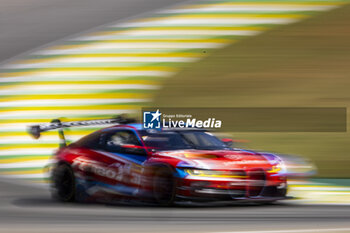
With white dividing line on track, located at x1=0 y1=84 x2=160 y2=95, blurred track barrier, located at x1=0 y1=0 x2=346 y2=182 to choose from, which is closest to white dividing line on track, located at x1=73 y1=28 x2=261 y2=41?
blurred track barrier, located at x1=0 y1=0 x2=346 y2=182

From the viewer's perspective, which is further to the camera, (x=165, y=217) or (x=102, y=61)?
(x=102, y=61)

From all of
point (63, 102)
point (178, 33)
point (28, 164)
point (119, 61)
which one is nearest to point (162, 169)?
point (28, 164)

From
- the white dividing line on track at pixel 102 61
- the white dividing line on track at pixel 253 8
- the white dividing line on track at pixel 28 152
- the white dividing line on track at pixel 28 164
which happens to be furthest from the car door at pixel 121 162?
the white dividing line on track at pixel 253 8

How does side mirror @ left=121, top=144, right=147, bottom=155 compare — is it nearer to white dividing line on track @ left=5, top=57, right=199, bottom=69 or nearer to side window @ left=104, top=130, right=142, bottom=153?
side window @ left=104, top=130, right=142, bottom=153

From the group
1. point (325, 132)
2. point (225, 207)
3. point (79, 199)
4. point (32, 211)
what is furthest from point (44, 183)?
point (325, 132)

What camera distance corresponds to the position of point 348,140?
547 inches

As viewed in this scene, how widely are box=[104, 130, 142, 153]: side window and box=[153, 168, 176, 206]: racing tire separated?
2.20 feet

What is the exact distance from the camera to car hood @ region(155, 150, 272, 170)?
8.22 meters

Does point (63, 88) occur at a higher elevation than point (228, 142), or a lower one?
higher

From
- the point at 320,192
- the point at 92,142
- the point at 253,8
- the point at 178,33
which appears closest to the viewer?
the point at 92,142

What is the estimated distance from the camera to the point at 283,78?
16.2 meters

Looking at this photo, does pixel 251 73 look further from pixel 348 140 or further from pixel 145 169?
pixel 145 169

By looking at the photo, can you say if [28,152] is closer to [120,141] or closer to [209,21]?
[120,141]

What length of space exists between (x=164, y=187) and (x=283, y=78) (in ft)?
27.6
